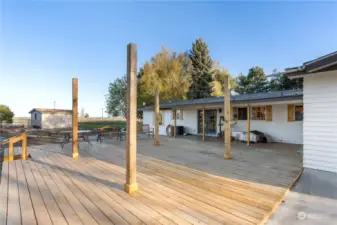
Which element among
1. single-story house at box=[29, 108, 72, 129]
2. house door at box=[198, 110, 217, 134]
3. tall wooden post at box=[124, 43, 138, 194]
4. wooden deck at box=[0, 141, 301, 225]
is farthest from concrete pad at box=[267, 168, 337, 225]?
single-story house at box=[29, 108, 72, 129]

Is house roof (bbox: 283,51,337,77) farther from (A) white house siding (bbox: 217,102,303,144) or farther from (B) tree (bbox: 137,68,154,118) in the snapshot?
(B) tree (bbox: 137,68,154,118)

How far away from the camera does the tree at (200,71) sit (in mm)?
21516

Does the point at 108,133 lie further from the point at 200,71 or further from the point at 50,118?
the point at 50,118

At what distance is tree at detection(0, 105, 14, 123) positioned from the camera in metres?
21.5

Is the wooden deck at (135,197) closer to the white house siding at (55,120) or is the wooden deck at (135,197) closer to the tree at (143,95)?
the tree at (143,95)

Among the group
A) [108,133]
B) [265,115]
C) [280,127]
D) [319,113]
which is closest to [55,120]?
[108,133]

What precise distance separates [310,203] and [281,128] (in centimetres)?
716

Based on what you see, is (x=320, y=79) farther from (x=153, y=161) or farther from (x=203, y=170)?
(x=153, y=161)

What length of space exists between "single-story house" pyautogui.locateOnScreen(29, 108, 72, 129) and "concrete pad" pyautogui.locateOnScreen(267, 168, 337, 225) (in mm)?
25423

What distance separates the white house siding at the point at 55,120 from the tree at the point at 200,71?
16.7 meters

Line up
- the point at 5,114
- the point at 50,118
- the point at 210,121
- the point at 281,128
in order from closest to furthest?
the point at 281,128 < the point at 210,121 < the point at 5,114 < the point at 50,118

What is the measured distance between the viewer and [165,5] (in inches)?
455

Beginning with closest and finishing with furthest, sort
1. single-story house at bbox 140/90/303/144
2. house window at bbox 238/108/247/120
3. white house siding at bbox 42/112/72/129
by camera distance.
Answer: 1. single-story house at bbox 140/90/303/144
2. house window at bbox 238/108/247/120
3. white house siding at bbox 42/112/72/129

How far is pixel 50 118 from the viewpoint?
22.6 m
